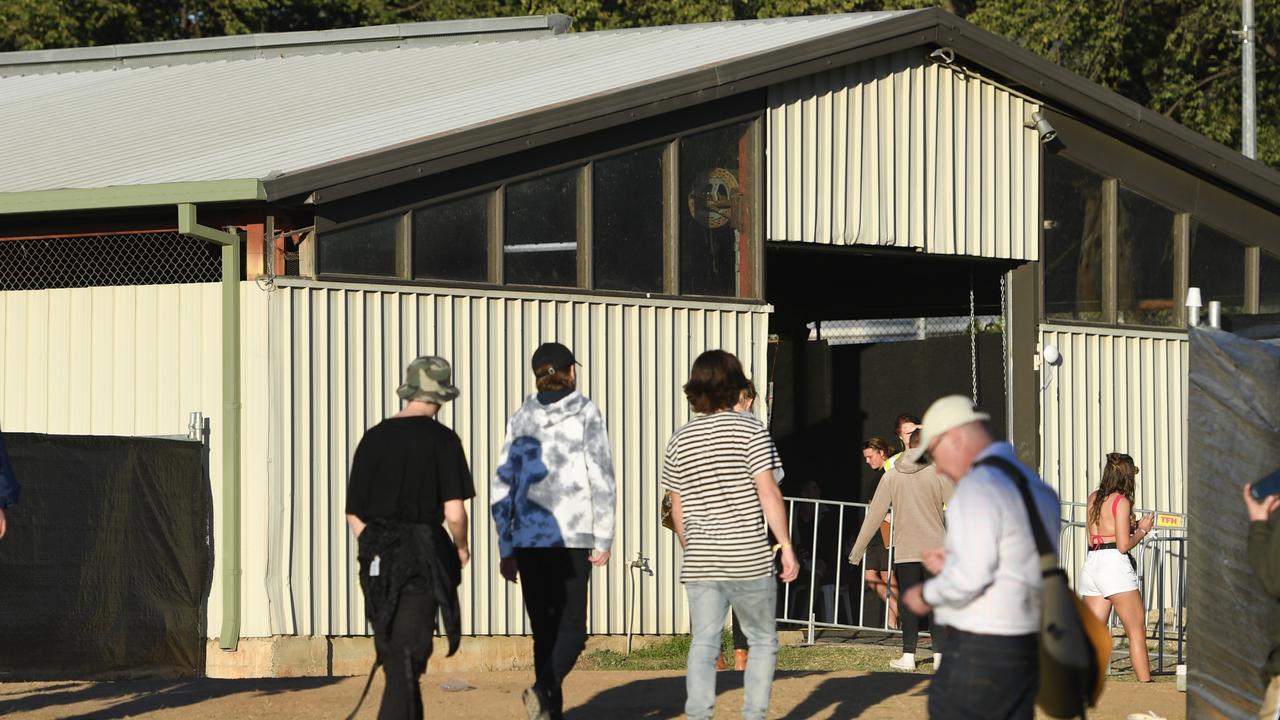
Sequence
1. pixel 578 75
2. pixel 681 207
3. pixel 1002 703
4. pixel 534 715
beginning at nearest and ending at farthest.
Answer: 1. pixel 1002 703
2. pixel 534 715
3. pixel 681 207
4. pixel 578 75

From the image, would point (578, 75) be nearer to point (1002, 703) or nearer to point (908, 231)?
point (908, 231)

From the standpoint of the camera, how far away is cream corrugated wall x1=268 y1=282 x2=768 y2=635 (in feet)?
40.1

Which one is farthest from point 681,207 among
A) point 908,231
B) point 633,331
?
point 908,231

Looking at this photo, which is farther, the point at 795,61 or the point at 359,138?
the point at 795,61

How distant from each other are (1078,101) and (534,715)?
967cm

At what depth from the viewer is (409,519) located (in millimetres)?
7777

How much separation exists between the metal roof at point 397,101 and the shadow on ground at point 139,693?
3030 millimetres

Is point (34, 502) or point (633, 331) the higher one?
point (633, 331)

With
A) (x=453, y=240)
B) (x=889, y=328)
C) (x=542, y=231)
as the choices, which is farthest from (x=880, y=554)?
(x=889, y=328)

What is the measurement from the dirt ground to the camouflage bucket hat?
2.46 metres

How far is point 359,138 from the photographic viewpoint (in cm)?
1332

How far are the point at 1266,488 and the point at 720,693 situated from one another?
3.70 metres

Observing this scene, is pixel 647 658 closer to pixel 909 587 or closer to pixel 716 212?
pixel 909 587

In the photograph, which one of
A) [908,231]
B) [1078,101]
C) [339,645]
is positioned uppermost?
[1078,101]
